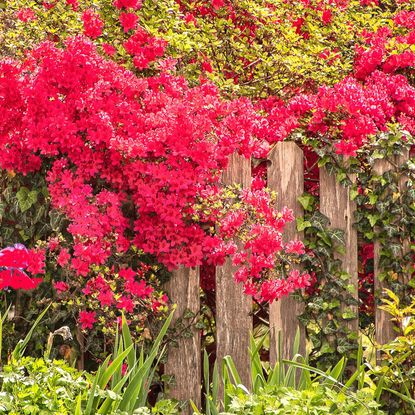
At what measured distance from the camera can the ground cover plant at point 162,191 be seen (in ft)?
12.8

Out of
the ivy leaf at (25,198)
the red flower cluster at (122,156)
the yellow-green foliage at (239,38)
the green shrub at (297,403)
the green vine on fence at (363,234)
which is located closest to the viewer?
the green shrub at (297,403)

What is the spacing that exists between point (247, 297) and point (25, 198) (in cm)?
117

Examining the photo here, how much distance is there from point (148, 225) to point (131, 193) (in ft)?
0.77

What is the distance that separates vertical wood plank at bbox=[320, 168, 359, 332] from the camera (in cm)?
427

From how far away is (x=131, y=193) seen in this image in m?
4.16

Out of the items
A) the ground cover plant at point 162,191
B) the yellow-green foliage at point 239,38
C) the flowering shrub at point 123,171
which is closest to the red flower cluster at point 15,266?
the ground cover plant at point 162,191

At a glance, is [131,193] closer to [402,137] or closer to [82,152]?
[82,152]

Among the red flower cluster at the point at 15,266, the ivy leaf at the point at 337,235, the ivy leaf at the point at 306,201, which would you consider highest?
the ivy leaf at the point at 306,201

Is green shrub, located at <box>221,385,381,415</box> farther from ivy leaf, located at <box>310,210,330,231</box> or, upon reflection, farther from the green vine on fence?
ivy leaf, located at <box>310,210,330,231</box>

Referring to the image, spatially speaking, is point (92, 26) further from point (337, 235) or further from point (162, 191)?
point (337, 235)

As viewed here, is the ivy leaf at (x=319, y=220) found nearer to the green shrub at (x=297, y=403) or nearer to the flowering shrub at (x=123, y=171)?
the flowering shrub at (x=123, y=171)

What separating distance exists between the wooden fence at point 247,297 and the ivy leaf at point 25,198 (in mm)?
761

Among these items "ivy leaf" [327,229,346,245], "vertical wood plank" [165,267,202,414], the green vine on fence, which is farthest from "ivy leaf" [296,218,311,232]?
"vertical wood plank" [165,267,202,414]

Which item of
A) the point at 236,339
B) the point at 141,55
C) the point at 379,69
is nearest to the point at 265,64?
the point at 379,69
